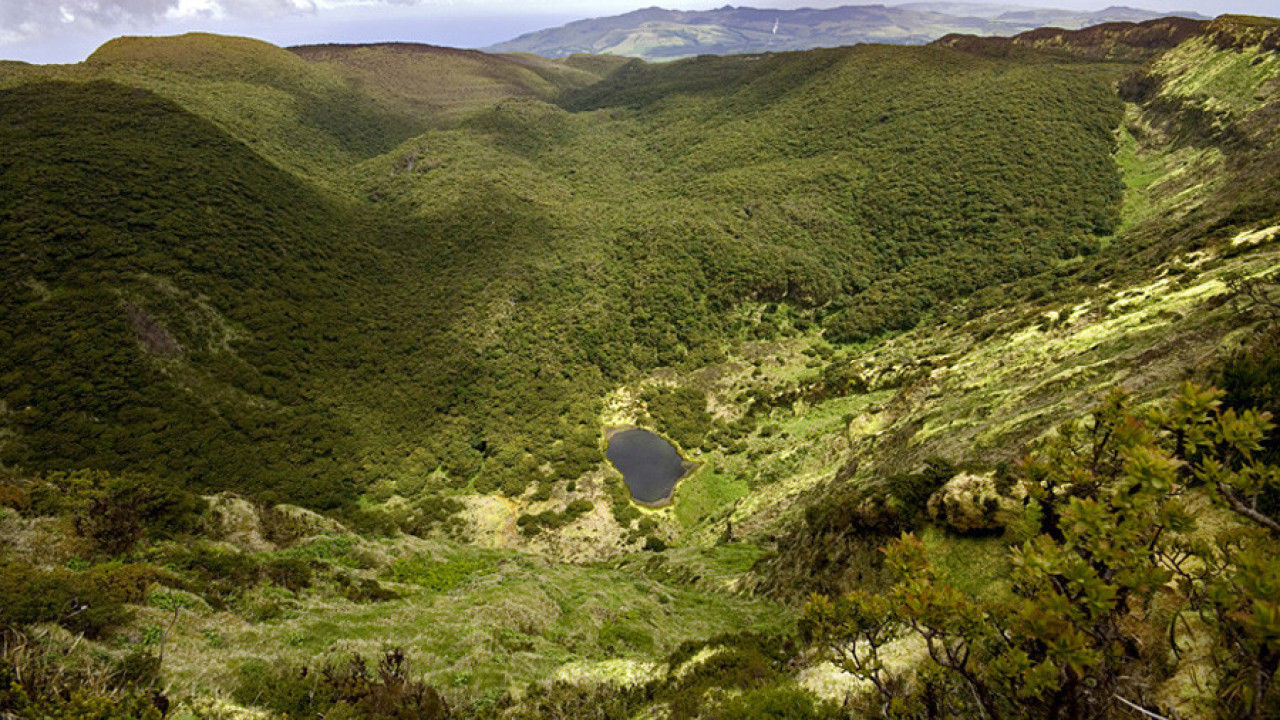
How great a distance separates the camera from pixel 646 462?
247 ft

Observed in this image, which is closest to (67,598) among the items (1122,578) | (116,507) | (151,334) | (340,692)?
(340,692)

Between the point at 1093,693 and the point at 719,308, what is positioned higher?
the point at 1093,693

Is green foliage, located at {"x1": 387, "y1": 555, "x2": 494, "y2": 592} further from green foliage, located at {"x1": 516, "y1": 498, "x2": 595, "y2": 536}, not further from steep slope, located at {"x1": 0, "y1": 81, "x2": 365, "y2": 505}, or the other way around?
steep slope, located at {"x1": 0, "y1": 81, "x2": 365, "y2": 505}

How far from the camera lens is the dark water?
70000 mm

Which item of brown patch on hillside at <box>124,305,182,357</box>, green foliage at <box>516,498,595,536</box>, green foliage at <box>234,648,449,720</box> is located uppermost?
brown patch on hillside at <box>124,305,182,357</box>

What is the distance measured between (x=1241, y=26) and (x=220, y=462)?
187 m

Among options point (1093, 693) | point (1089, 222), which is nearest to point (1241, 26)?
point (1089, 222)

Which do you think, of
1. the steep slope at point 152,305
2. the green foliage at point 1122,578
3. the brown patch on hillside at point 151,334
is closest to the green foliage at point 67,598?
the green foliage at point 1122,578

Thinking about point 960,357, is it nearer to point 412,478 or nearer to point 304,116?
point 412,478

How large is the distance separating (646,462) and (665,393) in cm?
1486

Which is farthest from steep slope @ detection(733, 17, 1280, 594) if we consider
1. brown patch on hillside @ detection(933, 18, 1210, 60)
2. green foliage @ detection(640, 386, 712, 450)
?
brown patch on hillside @ detection(933, 18, 1210, 60)

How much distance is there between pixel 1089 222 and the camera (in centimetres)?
8981

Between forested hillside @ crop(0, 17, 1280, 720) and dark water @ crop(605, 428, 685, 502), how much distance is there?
249 cm

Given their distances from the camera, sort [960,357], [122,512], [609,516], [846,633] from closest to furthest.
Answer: [846,633], [122,512], [960,357], [609,516]
